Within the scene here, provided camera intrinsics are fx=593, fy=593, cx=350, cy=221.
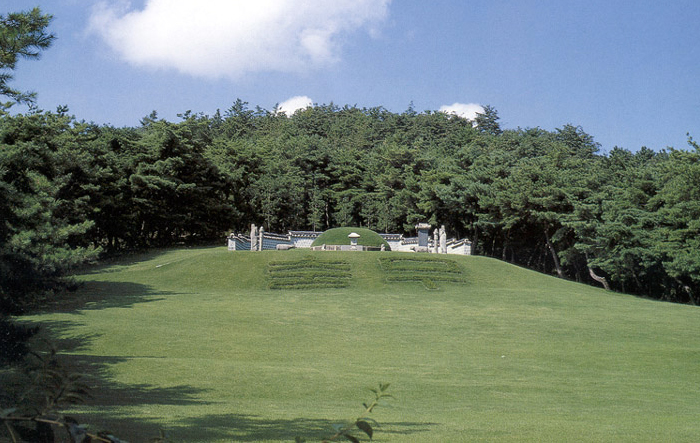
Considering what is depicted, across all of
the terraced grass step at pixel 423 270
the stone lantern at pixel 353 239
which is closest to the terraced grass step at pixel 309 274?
the terraced grass step at pixel 423 270

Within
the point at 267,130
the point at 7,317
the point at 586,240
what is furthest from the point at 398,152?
the point at 7,317

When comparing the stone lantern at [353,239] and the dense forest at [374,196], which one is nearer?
the dense forest at [374,196]

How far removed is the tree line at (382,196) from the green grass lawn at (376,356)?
4406mm

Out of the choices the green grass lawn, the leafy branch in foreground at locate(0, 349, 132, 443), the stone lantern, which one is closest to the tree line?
the green grass lawn

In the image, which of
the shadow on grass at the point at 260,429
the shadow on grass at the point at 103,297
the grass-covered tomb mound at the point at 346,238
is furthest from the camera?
the grass-covered tomb mound at the point at 346,238

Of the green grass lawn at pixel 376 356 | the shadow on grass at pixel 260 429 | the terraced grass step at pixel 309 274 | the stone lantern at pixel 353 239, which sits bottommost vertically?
the green grass lawn at pixel 376 356

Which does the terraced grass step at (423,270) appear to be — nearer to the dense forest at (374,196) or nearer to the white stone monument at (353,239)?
the white stone monument at (353,239)

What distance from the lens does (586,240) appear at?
3644 centimetres

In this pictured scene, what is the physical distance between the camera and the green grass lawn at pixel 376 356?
25.3 ft

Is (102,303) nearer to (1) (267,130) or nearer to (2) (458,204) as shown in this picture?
(2) (458,204)

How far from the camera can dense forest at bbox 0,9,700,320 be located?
96.6 ft

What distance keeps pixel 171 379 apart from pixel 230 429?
453 centimetres

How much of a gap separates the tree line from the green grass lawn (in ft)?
14.5

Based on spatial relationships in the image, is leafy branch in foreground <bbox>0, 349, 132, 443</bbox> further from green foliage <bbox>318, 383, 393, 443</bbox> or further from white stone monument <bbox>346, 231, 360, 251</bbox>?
white stone monument <bbox>346, 231, 360, 251</bbox>
